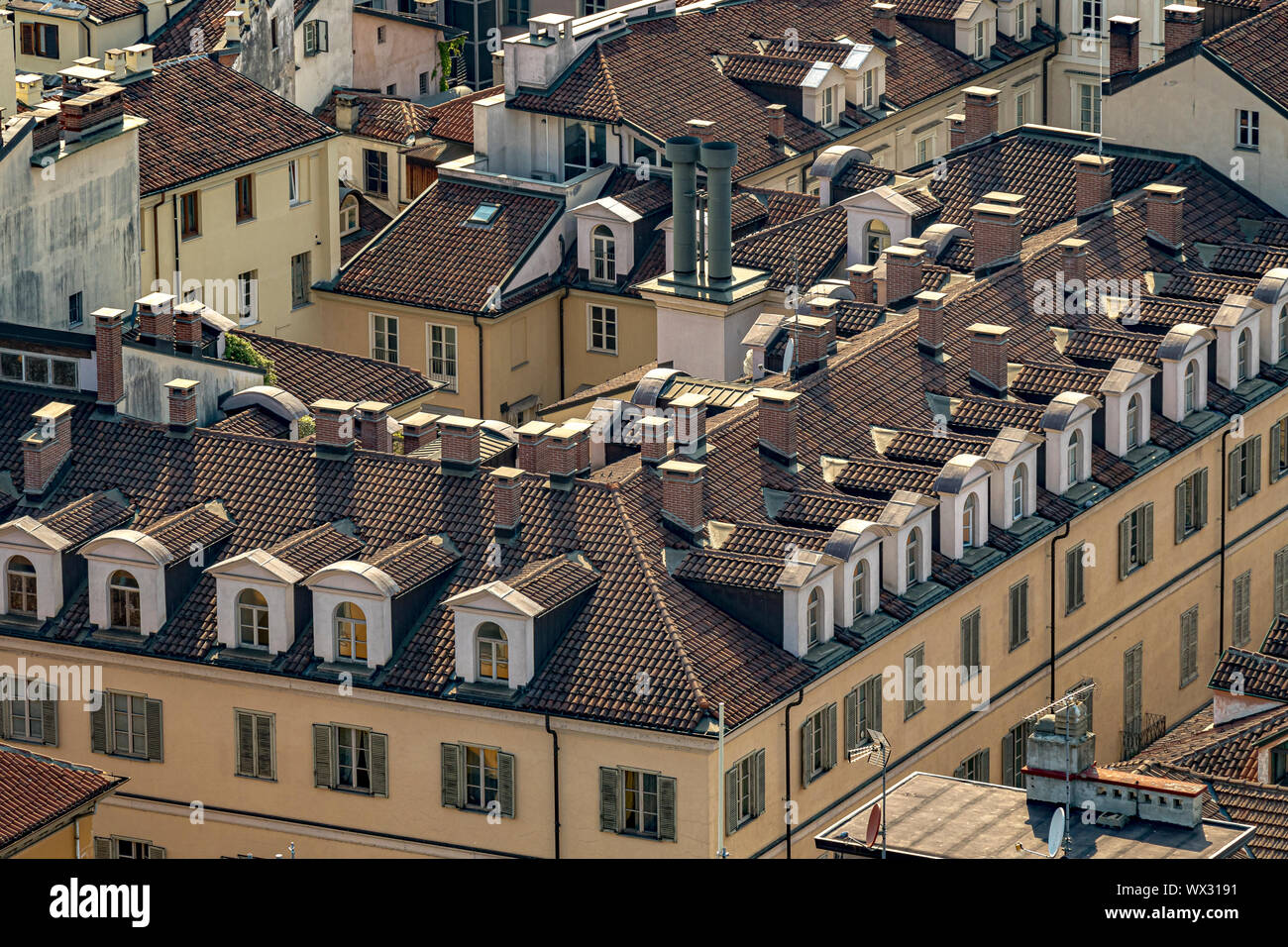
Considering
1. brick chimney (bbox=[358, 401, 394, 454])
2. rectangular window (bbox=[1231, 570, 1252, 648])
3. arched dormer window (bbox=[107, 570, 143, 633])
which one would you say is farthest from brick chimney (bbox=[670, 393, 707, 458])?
rectangular window (bbox=[1231, 570, 1252, 648])

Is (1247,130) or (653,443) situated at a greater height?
(1247,130)

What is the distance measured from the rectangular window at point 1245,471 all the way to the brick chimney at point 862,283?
12.4 meters

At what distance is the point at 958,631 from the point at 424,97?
60.7 meters

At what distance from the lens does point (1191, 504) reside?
259ft

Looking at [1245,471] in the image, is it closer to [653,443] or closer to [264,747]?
[653,443]

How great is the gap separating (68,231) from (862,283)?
24.8 m

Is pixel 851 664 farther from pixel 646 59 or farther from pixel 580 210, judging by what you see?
pixel 646 59

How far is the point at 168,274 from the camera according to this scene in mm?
92375

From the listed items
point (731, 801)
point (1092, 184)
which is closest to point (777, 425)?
point (731, 801)

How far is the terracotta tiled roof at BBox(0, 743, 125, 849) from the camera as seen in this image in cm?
5312

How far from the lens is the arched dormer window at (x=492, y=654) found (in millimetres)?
60312

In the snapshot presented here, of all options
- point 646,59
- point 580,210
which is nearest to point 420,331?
point 580,210

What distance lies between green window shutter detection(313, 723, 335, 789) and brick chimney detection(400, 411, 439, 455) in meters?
10.3

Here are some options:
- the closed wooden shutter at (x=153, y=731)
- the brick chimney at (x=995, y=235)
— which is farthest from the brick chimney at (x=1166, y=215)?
the closed wooden shutter at (x=153, y=731)
